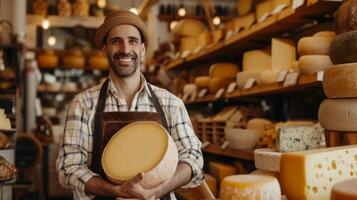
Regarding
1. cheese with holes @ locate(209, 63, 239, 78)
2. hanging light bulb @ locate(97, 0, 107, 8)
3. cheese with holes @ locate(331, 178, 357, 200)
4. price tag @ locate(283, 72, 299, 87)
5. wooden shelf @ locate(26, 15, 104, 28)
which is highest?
hanging light bulb @ locate(97, 0, 107, 8)

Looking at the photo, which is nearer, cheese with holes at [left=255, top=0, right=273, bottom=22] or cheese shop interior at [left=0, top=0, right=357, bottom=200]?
cheese shop interior at [left=0, top=0, right=357, bottom=200]

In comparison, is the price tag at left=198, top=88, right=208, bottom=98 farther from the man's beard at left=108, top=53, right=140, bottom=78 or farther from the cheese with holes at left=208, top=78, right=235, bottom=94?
the man's beard at left=108, top=53, right=140, bottom=78

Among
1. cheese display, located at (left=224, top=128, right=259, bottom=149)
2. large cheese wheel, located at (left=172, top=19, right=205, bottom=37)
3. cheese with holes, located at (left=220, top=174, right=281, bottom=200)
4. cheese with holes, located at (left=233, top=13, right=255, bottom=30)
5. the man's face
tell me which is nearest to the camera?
cheese with holes, located at (left=220, top=174, right=281, bottom=200)

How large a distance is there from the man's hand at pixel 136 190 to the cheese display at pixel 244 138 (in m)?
1.60

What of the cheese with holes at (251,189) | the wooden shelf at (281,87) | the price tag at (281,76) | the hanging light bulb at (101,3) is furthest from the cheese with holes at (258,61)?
the hanging light bulb at (101,3)

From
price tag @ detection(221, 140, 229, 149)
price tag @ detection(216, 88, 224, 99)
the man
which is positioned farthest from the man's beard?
price tag @ detection(216, 88, 224, 99)

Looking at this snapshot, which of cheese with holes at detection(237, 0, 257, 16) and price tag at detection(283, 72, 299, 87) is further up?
cheese with holes at detection(237, 0, 257, 16)

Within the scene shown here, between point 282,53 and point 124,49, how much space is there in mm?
1599

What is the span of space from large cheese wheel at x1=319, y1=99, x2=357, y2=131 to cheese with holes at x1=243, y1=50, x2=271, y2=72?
4.96ft

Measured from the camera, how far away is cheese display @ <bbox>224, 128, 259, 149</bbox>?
331 cm

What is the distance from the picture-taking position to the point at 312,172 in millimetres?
1530

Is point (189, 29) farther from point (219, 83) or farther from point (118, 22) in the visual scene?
point (118, 22)

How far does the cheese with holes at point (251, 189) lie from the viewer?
1.45 metres

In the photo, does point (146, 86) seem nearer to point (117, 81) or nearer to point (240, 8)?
point (117, 81)
